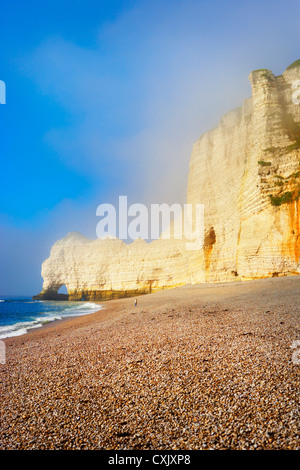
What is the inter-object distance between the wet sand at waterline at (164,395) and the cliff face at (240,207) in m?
16.7

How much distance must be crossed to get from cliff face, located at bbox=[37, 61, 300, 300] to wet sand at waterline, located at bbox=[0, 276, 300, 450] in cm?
1674

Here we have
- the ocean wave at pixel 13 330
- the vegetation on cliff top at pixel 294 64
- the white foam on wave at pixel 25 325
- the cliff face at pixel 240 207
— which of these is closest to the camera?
the ocean wave at pixel 13 330

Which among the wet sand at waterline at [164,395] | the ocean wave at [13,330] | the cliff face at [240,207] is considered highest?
the cliff face at [240,207]

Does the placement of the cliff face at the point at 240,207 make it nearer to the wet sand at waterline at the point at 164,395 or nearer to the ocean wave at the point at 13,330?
the wet sand at waterline at the point at 164,395

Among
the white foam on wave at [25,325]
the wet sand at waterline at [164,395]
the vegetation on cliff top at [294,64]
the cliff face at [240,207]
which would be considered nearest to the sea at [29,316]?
the white foam on wave at [25,325]

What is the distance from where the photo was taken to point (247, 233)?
22.7 metres

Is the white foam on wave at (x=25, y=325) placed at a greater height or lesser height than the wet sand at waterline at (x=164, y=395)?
lesser

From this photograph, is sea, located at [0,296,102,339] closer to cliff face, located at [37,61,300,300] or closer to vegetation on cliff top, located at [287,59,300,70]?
cliff face, located at [37,61,300,300]

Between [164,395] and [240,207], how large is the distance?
81.1 feet

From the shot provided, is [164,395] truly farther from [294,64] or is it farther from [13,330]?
[294,64]

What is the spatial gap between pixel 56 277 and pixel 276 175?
63.1 m

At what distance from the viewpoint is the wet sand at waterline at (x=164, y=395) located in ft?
7.89

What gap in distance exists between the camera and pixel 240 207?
2511 cm
